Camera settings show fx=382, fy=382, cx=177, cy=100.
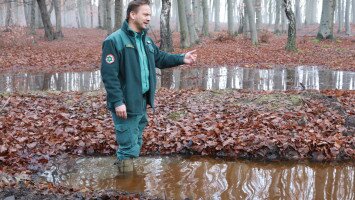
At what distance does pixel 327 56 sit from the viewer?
1955 centimetres

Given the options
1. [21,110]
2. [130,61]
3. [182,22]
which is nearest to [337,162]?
[130,61]

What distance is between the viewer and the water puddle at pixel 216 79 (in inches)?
484

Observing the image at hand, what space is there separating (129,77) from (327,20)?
979 inches

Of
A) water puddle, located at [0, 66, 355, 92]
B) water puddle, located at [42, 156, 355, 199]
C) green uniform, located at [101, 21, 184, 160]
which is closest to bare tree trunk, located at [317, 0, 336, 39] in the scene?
water puddle, located at [0, 66, 355, 92]

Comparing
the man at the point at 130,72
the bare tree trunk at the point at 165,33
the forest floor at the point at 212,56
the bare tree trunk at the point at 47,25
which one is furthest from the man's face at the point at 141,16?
the bare tree trunk at the point at 47,25

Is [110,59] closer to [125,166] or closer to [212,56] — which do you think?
[125,166]

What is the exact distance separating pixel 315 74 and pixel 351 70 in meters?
1.83

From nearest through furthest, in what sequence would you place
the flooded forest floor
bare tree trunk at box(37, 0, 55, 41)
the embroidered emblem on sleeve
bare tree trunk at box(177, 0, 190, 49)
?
the embroidered emblem on sleeve
the flooded forest floor
bare tree trunk at box(177, 0, 190, 49)
bare tree trunk at box(37, 0, 55, 41)

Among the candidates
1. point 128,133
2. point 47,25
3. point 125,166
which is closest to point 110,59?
point 128,133

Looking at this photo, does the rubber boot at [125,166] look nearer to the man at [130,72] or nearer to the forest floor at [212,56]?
the man at [130,72]

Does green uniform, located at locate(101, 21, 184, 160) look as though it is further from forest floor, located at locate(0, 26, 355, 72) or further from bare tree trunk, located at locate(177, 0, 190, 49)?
bare tree trunk, located at locate(177, 0, 190, 49)

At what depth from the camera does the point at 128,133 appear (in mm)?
4809

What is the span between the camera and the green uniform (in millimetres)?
4477

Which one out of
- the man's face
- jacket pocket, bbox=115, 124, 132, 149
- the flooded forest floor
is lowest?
the flooded forest floor
